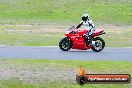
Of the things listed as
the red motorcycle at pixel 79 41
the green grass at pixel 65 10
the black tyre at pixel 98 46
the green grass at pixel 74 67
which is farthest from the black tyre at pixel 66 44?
the green grass at pixel 65 10

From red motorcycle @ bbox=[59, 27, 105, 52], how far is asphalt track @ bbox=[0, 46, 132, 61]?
9.4 inches

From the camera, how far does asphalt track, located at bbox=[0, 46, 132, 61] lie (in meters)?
20.2

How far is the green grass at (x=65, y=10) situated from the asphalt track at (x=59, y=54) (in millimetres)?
24527

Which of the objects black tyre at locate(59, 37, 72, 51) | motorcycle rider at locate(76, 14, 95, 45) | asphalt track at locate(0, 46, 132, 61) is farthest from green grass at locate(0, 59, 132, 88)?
black tyre at locate(59, 37, 72, 51)

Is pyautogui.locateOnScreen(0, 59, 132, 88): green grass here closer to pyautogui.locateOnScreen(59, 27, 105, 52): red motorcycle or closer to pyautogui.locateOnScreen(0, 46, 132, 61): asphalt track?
pyautogui.locateOnScreen(0, 46, 132, 61): asphalt track

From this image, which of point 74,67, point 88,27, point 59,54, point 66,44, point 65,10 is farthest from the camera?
point 65,10

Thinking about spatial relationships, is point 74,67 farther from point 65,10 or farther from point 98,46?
point 65,10

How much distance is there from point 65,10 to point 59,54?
1311 inches

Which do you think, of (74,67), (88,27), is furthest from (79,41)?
(74,67)

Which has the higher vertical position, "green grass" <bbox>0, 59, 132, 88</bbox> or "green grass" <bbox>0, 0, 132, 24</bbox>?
"green grass" <bbox>0, 0, 132, 24</bbox>

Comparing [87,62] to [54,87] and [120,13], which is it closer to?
[54,87]

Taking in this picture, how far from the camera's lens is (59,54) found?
21.2 metres

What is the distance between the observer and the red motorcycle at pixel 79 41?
22.7m

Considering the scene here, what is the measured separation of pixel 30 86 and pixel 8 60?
13.4ft
